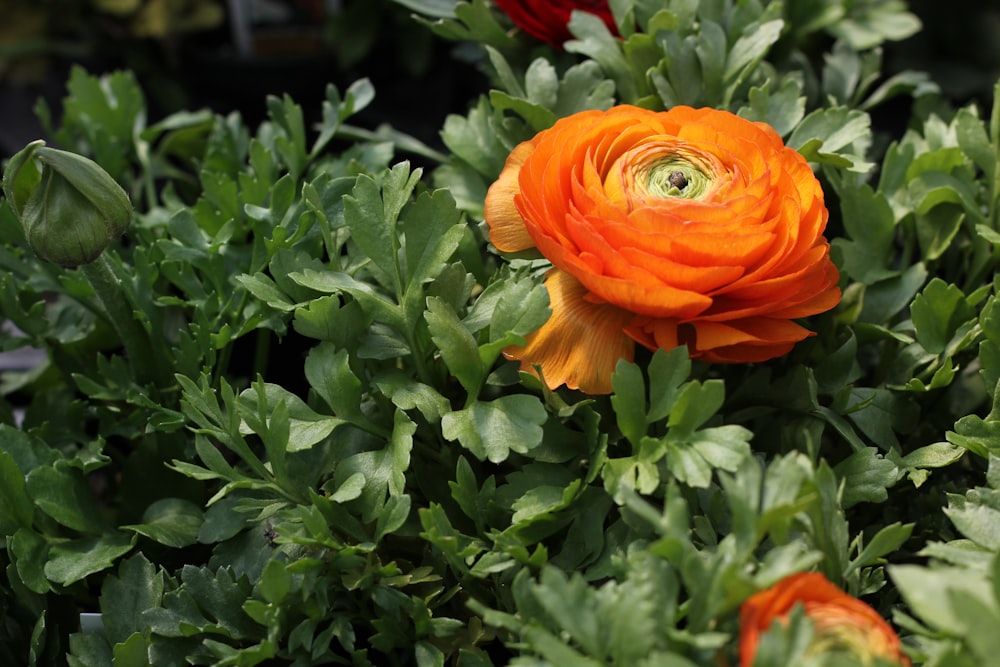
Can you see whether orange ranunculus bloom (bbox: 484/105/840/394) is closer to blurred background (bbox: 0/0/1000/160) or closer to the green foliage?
the green foliage

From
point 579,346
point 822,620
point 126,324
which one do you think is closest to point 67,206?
point 126,324

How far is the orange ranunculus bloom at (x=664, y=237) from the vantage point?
37 cm

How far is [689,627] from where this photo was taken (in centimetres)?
31

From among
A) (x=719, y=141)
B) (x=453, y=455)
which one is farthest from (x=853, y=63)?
(x=453, y=455)

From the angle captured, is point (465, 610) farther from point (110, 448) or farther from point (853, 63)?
point (853, 63)

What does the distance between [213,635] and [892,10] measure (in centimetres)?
54

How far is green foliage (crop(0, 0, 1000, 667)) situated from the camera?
0.34 meters

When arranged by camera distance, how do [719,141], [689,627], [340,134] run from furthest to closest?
[340,134] < [719,141] < [689,627]

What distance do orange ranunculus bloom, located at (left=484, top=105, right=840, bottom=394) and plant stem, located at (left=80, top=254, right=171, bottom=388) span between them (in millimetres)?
172

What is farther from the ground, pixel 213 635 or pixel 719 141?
pixel 719 141

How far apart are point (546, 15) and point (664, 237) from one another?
0.79 feet

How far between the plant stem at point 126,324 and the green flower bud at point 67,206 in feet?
0.11

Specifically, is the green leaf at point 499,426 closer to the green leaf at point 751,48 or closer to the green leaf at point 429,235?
the green leaf at point 429,235

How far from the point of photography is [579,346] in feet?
1.30
